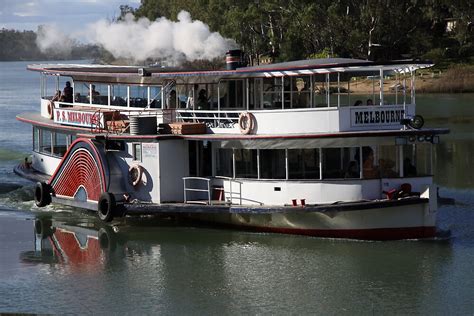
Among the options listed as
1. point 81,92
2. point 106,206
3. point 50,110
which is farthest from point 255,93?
point 50,110

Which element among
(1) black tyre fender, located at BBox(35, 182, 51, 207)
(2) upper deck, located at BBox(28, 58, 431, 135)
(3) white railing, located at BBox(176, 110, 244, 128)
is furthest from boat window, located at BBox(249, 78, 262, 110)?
(1) black tyre fender, located at BBox(35, 182, 51, 207)

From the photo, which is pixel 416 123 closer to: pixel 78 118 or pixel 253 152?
pixel 253 152

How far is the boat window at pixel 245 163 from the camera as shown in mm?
26364

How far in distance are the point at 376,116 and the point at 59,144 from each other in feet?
39.8

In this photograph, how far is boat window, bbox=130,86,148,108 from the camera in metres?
29.4

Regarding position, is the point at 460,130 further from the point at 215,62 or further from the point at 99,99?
the point at 99,99

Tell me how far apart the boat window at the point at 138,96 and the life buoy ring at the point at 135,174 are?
8.05 ft

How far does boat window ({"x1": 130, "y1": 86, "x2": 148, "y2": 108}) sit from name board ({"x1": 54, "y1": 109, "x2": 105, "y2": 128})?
1.09m

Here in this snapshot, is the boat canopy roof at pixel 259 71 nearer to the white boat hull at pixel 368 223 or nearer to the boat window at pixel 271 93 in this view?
the boat window at pixel 271 93

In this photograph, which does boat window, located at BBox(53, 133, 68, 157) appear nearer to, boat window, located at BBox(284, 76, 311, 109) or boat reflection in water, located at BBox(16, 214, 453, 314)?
boat reflection in water, located at BBox(16, 214, 453, 314)

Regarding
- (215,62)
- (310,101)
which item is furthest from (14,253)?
(215,62)

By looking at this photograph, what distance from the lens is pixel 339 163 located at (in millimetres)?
25703

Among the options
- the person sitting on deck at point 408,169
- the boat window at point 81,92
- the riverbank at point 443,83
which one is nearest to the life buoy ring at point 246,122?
the person sitting on deck at point 408,169

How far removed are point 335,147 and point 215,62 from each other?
839 inches
